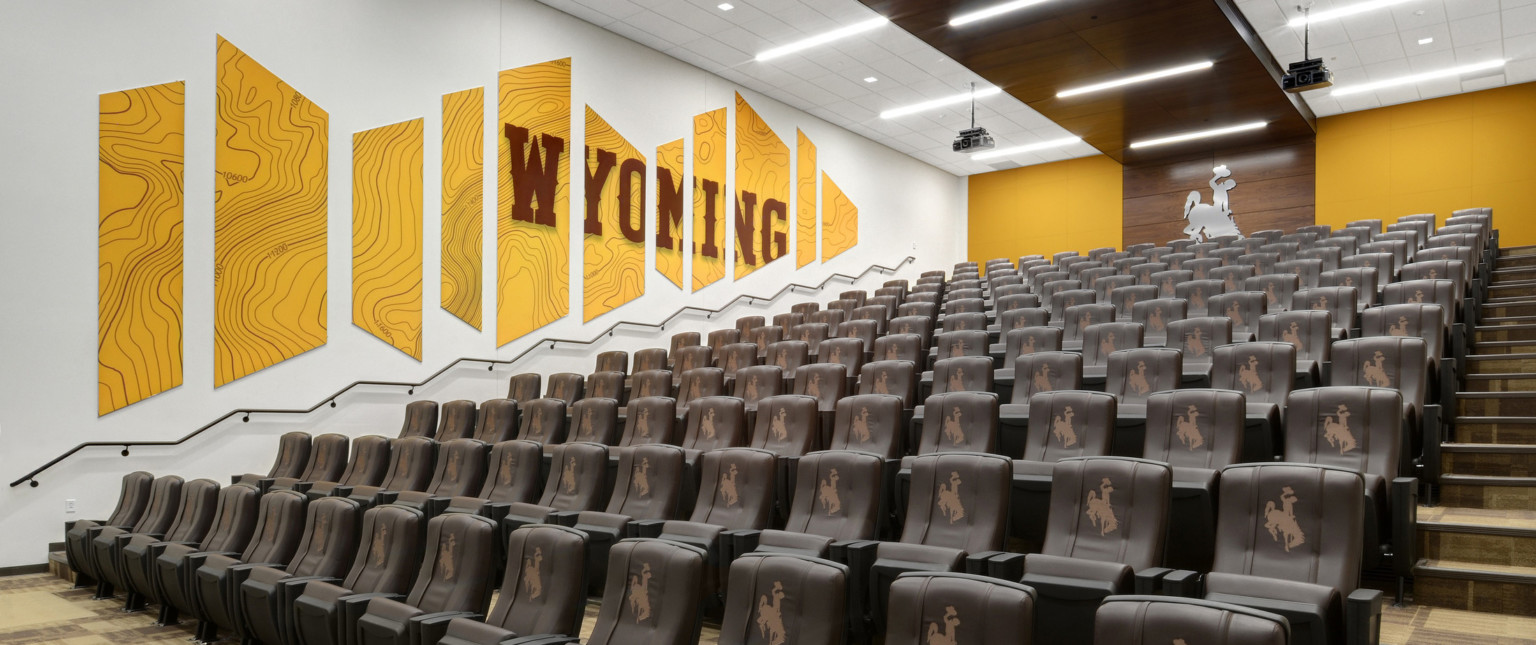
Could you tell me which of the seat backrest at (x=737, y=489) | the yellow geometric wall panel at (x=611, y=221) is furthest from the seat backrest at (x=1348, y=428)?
the yellow geometric wall panel at (x=611, y=221)

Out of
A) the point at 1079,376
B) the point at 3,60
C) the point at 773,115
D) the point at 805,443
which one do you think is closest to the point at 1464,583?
the point at 1079,376

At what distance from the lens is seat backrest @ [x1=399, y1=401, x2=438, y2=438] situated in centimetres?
400

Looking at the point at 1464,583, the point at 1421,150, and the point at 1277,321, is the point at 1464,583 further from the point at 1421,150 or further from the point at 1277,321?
the point at 1421,150

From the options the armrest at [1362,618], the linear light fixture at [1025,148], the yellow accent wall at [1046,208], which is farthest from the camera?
the yellow accent wall at [1046,208]

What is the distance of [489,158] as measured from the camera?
16.7 feet

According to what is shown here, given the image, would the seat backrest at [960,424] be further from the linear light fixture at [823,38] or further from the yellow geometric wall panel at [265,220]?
the linear light fixture at [823,38]

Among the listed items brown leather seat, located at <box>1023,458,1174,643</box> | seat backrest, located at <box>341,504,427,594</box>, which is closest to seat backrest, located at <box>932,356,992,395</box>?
brown leather seat, located at <box>1023,458,1174,643</box>

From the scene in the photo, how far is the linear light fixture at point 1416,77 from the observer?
6.39 meters

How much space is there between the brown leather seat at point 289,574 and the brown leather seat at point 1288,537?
1.94 meters

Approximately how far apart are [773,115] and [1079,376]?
4556mm

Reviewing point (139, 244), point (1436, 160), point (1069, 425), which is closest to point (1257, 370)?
point (1069, 425)

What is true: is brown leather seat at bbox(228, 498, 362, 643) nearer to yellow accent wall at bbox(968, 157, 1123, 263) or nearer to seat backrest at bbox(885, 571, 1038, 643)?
seat backrest at bbox(885, 571, 1038, 643)

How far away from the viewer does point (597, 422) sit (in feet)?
11.2

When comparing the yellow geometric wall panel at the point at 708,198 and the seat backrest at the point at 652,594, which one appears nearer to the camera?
the seat backrest at the point at 652,594
